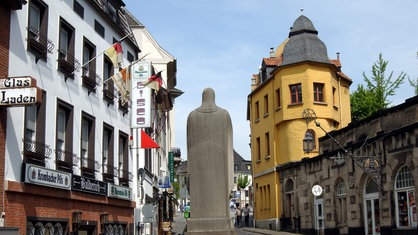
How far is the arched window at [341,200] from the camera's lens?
3112 centimetres

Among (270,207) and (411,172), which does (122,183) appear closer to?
(411,172)

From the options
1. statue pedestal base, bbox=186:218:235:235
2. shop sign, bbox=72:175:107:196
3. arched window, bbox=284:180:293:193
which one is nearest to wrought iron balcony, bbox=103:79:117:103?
shop sign, bbox=72:175:107:196

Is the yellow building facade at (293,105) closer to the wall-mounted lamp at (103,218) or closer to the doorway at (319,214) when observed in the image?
the doorway at (319,214)

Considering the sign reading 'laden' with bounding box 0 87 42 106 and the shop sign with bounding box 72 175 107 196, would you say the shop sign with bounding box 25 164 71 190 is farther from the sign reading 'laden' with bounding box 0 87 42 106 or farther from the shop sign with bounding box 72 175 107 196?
the sign reading 'laden' with bounding box 0 87 42 106

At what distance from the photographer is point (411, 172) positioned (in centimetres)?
2388

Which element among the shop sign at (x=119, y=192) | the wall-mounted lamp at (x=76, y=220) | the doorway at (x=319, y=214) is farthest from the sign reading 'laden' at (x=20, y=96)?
the doorway at (x=319, y=214)

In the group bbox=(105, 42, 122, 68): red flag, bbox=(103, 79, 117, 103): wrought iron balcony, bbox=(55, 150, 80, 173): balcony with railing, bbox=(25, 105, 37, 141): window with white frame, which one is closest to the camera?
bbox=(25, 105, 37, 141): window with white frame

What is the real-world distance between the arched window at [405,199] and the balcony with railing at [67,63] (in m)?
13.8

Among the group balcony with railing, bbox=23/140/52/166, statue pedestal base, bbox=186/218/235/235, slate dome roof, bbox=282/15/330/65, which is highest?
slate dome roof, bbox=282/15/330/65

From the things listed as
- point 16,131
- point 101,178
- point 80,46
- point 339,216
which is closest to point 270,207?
point 339,216

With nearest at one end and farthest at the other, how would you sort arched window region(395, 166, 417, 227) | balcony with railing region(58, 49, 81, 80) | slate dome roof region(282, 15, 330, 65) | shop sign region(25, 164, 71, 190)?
shop sign region(25, 164, 71, 190), balcony with railing region(58, 49, 81, 80), arched window region(395, 166, 417, 227), slate dome roof region(282, 15, 330, 65)

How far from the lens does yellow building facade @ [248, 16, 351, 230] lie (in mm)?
39625

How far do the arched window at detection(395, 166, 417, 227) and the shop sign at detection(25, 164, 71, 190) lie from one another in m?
13.6

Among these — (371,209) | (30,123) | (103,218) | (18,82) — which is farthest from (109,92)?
(371,209)
